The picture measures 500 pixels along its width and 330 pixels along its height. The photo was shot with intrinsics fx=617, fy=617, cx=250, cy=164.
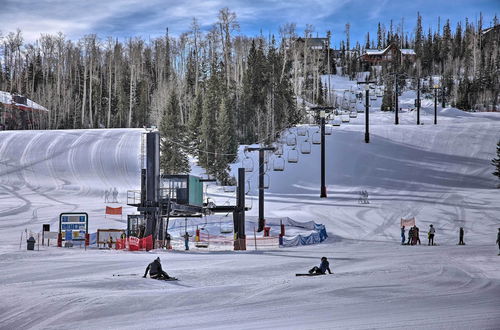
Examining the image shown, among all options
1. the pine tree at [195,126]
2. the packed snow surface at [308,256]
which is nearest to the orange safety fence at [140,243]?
the packed snow surface at [308,256]

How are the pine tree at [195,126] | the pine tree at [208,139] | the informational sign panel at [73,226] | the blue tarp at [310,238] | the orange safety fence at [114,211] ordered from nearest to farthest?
the informational sign panel at [73,226] → the blue tarp at [310,238] → the orange safety fence at [114,211] → the pine tree at [208,139] → the pine tree at [195,126]

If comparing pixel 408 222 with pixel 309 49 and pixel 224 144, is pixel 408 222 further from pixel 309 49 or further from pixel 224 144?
pixel 309 49

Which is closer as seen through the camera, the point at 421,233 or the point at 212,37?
the point at 421,233

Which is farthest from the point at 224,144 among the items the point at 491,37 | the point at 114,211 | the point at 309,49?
the point at 491,37

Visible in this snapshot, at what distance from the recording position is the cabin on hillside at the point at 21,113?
3265 inches

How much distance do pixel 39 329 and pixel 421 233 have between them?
25.2 m

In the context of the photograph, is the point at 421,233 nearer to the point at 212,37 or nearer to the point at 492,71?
the point at 212,37

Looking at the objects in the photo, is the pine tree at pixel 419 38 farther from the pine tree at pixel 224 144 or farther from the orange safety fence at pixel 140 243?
the orange safety fence at pixel 140 243

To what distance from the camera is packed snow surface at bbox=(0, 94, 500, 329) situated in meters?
12.8

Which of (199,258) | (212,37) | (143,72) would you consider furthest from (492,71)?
(199,258)

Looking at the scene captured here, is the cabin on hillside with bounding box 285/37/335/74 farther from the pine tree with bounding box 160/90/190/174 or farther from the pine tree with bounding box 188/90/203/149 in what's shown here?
the pine tree with bounding box 160/90/190/174

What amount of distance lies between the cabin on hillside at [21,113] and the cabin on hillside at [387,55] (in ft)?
247

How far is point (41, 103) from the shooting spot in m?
90.2

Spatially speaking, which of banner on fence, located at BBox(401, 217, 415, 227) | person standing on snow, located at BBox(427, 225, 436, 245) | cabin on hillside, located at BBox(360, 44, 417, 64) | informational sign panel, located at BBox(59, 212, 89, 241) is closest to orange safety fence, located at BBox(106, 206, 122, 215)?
informational sign panel, located at BBox(59, 212, 89, 241)
